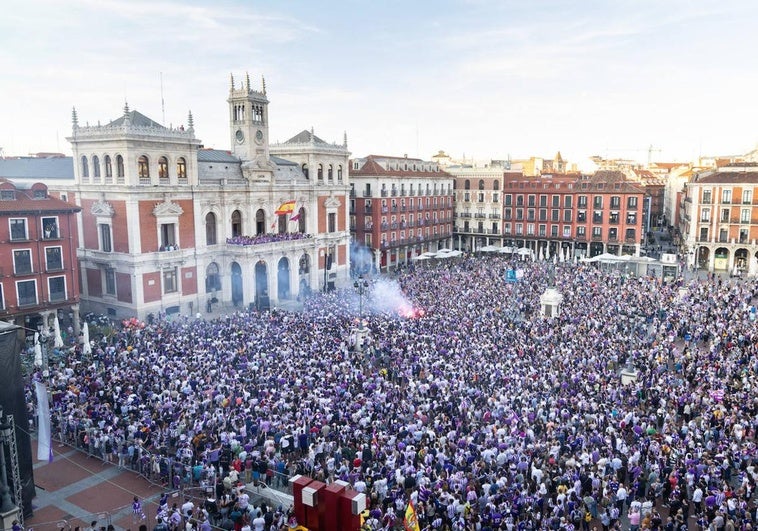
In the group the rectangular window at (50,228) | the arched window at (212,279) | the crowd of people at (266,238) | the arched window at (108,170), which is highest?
the arched window at (108,170)

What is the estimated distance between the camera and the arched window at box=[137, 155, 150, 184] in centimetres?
4247

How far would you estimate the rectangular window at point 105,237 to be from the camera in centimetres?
4353

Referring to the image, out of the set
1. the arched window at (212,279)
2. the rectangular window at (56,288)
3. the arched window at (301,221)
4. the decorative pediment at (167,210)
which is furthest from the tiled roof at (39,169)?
the arched window at (301,221)

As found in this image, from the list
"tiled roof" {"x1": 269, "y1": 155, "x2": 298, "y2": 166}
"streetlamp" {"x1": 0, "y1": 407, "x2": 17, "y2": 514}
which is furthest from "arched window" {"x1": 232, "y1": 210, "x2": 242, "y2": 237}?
"streetlamp" {"x1": 0, "y1": 407, "x2": 17, "y2": 514}

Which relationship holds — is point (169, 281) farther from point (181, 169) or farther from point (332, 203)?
point (332, 203)

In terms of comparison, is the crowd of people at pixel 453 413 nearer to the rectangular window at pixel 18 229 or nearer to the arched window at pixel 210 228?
the rectangular window at pixel 18 229

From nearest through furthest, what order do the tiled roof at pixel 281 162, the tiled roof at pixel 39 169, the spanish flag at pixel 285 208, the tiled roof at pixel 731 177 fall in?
the tiled roof at pixel 39 169
the spanish flag at pixel 285 208
the tiled roof at pixel 281 162
the tiled roof at pixel 731 177

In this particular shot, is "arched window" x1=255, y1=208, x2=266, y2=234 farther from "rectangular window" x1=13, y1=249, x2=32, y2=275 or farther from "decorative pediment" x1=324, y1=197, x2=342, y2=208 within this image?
"rectangular window" x1=13, y1=249, x2=32, y2=275

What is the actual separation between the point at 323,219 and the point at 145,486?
39199 mm

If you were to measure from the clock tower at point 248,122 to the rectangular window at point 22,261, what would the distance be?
1933 centimetres

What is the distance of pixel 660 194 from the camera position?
4385 inches

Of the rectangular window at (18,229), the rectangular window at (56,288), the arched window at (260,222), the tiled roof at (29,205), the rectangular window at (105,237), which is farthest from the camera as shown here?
the arched window at (260,222)

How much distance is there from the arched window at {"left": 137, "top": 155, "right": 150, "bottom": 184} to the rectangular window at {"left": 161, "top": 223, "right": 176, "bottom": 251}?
336cm

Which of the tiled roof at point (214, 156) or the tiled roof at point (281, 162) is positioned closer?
the tiled roof at point (214, 156)
